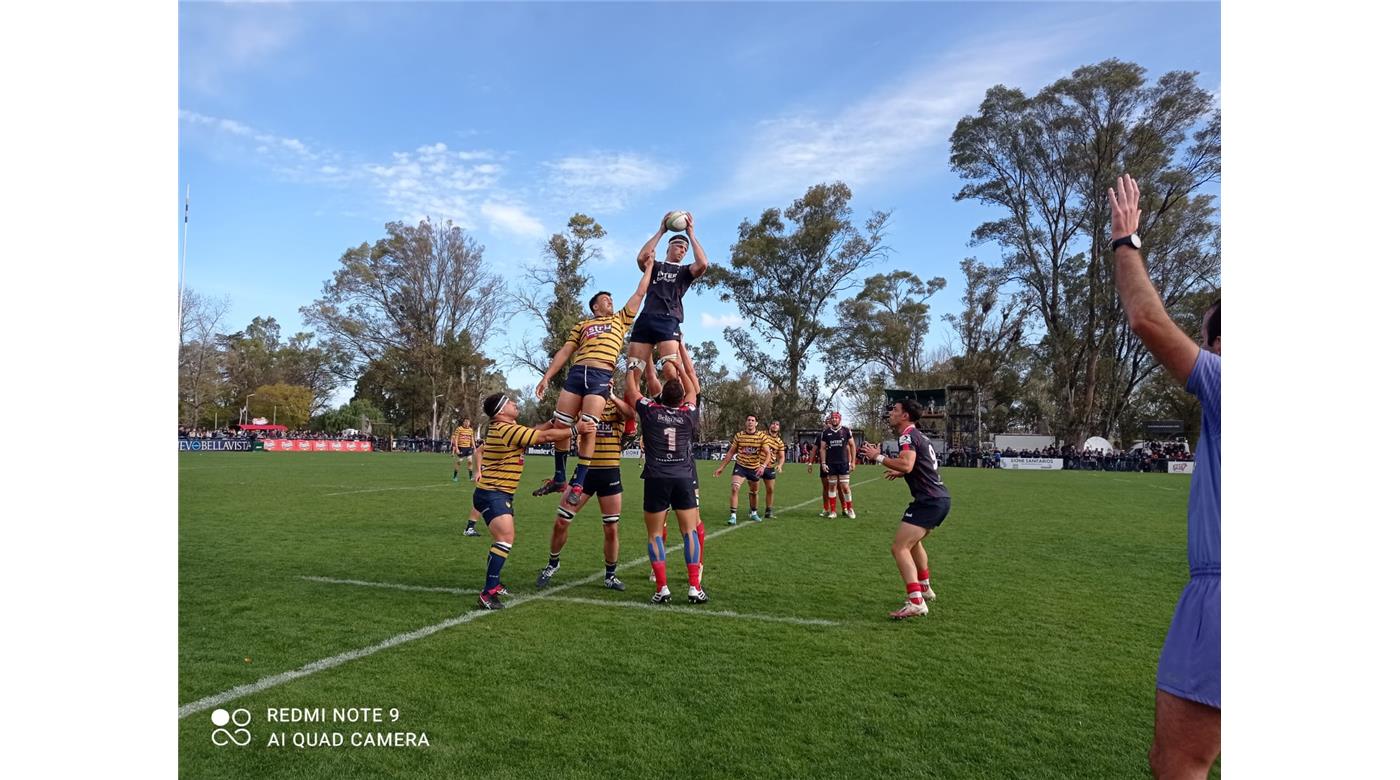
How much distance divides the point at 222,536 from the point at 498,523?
638cm

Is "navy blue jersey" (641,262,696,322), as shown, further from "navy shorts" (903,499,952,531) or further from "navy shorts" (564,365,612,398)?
"navy shorts" (903,499,952,531)

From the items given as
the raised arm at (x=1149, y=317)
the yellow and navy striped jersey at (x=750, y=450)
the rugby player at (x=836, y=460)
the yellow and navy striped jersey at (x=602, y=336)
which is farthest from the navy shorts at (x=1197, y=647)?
the yellow and navy striped jersey at (x=750, y=450)

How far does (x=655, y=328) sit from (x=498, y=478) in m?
2.47

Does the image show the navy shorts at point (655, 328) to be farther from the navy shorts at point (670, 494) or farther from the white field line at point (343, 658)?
the white field line at point (343, 658)

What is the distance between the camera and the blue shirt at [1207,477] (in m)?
2.25

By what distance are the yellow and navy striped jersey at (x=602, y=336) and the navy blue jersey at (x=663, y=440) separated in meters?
0.86

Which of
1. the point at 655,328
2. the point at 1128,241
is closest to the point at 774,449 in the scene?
the point at 655,328

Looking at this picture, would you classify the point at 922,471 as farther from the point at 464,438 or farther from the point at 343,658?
the point at 464,438

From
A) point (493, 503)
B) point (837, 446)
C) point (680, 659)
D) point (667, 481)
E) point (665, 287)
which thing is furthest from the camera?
point (837, 446)

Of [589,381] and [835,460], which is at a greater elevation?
[589,381]

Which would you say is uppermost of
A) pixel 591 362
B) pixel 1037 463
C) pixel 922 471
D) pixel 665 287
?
pixel 665 287

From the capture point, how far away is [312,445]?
5394 centimetres

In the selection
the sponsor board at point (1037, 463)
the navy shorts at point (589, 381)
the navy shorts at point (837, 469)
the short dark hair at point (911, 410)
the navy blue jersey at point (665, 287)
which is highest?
the navy blue jersey at point (665, 287)

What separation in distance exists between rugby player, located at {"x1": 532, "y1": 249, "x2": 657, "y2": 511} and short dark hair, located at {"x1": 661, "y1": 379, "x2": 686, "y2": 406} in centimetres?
74
